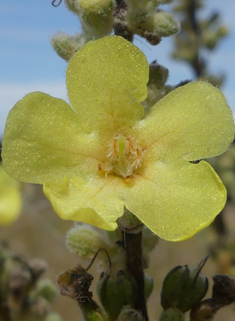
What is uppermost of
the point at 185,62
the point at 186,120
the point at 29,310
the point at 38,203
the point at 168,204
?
the point at 186,120

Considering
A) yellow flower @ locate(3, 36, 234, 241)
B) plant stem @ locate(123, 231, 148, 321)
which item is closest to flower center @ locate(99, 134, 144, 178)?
yellow flower @ locate(3, 36, 234, 241)

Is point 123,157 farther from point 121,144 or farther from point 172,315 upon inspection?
point 172,315

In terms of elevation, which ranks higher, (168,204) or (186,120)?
(186,120)

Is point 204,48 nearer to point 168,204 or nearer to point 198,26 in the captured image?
point 198,26

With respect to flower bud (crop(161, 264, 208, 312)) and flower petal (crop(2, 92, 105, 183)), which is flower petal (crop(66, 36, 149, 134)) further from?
flower bud (crop(161, 264, 208, 312))

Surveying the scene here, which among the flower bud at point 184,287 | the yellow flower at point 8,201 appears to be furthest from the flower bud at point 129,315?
the yellow flower at point 8,201

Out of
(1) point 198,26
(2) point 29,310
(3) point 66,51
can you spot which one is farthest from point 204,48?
(2) point 29,310

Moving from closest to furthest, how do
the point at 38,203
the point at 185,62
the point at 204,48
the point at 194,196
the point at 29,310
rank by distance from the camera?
the point at 194,196, the point at 29,310, the point at 185,62, the point at 204,48, the point at 38,203
